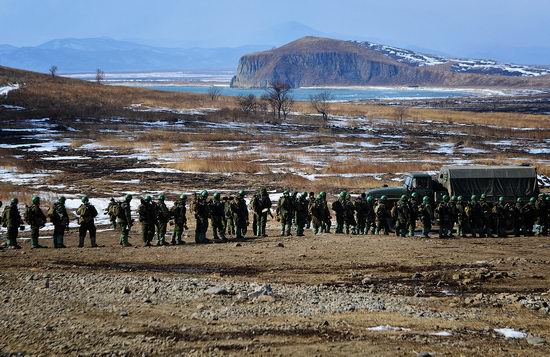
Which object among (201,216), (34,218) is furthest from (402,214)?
(34,218)

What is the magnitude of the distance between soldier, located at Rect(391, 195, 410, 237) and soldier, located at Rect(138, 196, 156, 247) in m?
8.60

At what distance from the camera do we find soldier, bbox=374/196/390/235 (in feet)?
80.9

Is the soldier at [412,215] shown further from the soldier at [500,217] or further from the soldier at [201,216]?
the soldier at [201,216]

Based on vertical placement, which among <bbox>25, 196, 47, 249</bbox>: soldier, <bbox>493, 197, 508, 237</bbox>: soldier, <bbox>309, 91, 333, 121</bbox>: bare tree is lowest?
<bbox>493, 197, 508, 237</bbox>: soldier

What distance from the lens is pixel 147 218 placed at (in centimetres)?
2173

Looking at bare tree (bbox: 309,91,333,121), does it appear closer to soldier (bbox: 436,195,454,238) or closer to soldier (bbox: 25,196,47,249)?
soldier (bbox: 436,195,454,238)

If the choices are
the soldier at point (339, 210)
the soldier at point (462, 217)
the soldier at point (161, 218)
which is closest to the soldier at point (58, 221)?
the soldier at point (161, 218)

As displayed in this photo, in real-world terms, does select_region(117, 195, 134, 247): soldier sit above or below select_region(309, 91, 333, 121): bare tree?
below

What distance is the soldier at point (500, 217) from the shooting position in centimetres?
2589

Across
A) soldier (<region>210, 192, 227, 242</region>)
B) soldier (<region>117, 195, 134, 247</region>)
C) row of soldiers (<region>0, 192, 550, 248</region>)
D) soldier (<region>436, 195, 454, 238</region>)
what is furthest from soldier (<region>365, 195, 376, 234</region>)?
soldier (<region>117, 195, 134, 247</region>)

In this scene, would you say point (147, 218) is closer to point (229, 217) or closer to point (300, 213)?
point (229, 217)

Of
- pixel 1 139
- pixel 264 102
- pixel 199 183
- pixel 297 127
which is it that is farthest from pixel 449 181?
pixel 264 102

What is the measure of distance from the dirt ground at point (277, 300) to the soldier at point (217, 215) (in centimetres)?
176

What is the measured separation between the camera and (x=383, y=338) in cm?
1124
